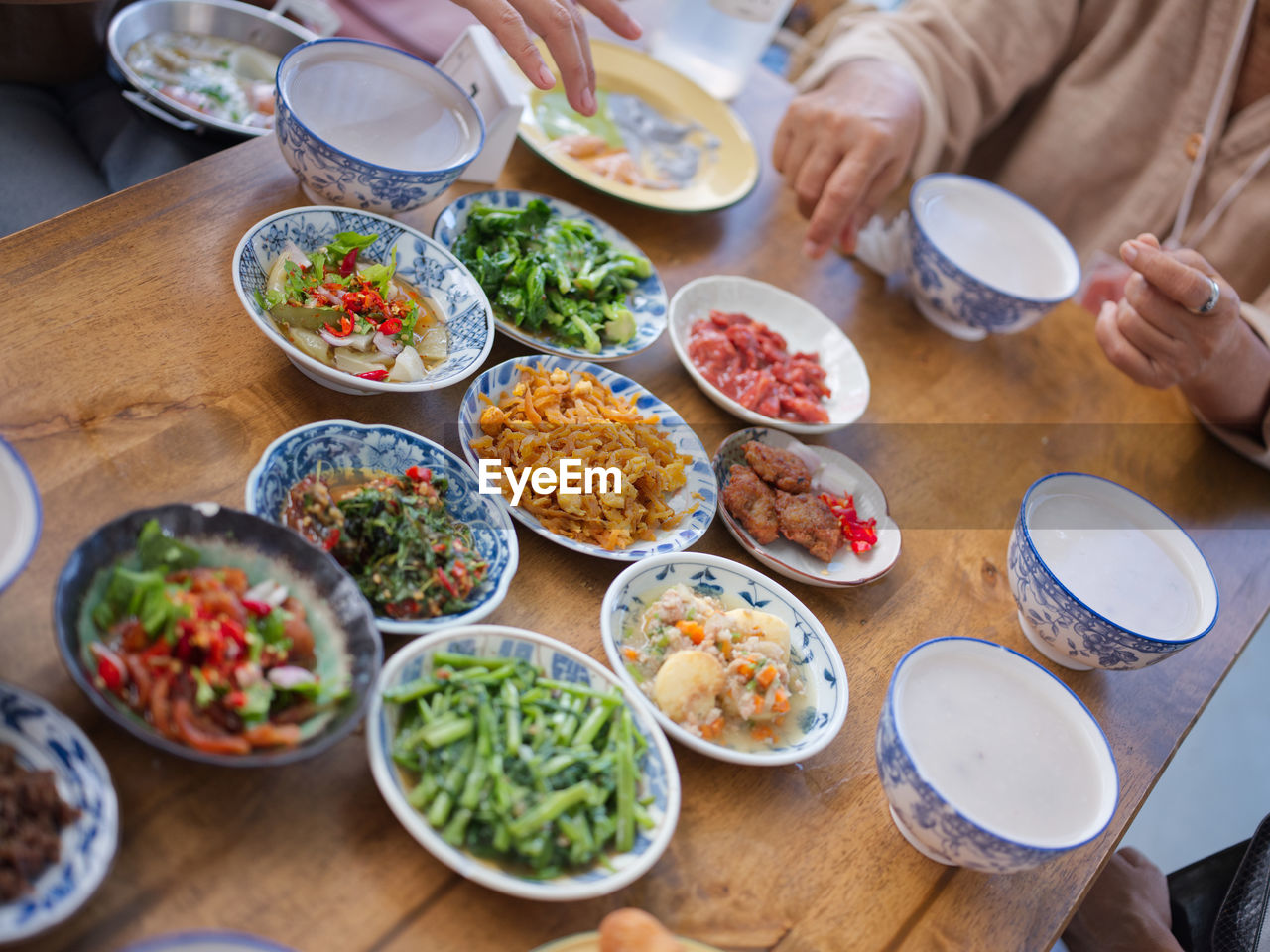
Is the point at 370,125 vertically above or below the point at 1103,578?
above

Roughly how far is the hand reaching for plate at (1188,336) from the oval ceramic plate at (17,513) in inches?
92.5

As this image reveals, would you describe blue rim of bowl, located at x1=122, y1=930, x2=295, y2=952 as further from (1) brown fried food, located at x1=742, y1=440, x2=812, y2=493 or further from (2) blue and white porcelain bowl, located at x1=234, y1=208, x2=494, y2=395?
(1) brown fried food, located at x1=742, y1=440, x2=812, y2=493

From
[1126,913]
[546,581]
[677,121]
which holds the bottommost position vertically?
[1126,913]

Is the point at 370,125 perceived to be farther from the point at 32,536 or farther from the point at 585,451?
the point at 32,536

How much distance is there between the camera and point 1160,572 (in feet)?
6.23

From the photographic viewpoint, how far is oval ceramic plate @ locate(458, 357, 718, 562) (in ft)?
5.23

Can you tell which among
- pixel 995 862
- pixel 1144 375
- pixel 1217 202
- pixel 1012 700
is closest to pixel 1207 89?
pixel 1217 202

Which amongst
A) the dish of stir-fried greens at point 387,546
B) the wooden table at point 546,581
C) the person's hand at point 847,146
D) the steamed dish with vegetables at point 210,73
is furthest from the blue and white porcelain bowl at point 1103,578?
the steamed dish with vegetables at point 210,73

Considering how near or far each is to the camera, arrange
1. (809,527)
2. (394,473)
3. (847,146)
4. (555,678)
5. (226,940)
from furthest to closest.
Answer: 1. (847,146)
2. (809,527)
3. (394,473)
4. (555,678)
5. (226,940)

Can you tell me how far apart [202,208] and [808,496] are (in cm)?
143

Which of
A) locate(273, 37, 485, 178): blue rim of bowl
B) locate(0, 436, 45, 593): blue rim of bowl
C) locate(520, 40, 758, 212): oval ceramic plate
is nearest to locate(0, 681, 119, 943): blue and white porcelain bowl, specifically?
locate(0, 436, 45, 593): blue rim of bowl

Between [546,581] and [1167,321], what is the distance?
1862 millimetres

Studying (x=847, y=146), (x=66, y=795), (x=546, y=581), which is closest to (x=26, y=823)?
(x=66, y=795)

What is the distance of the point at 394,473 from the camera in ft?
5.02
